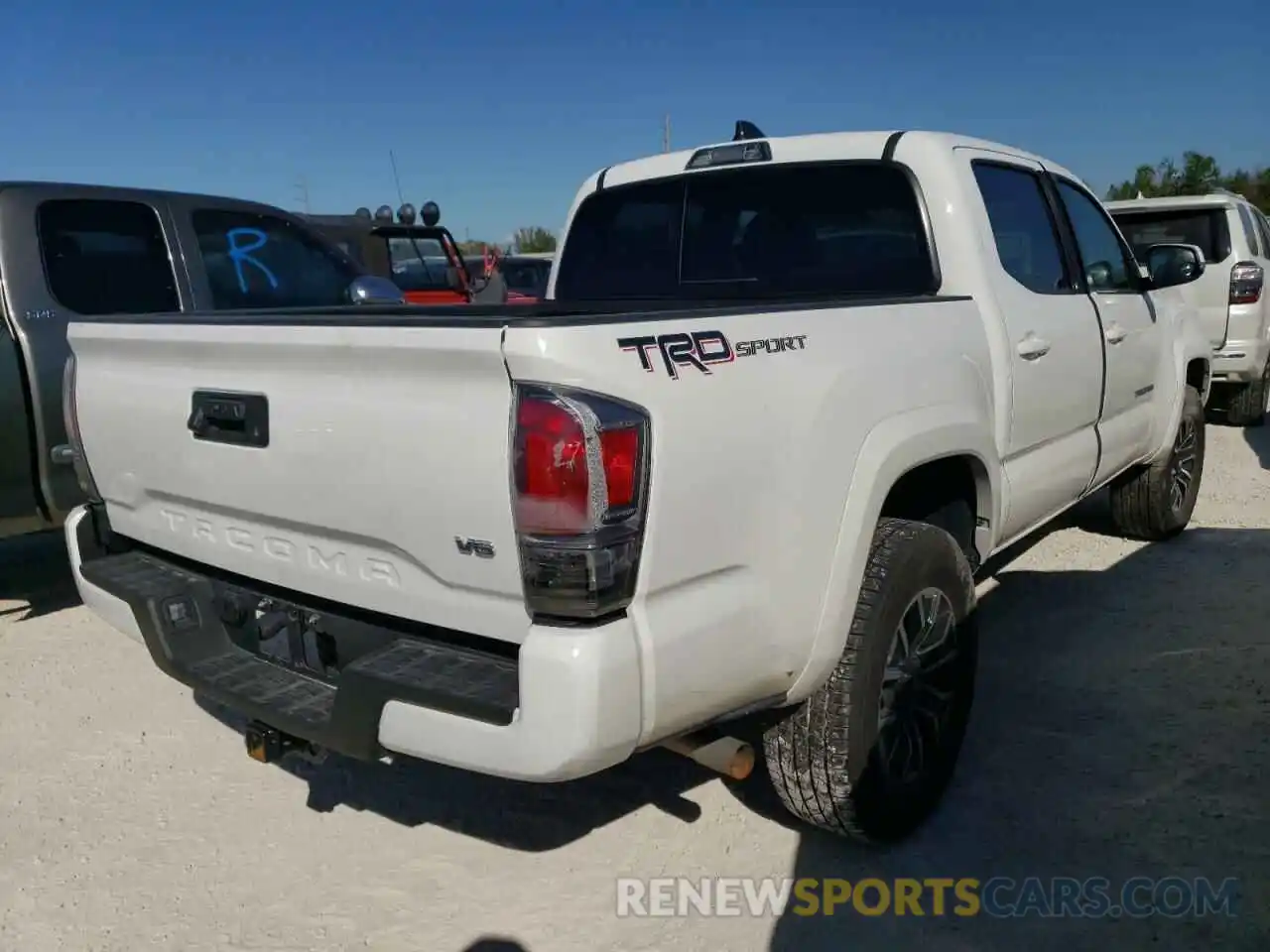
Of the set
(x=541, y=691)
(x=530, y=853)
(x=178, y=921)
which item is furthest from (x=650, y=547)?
(x=178, y=921)

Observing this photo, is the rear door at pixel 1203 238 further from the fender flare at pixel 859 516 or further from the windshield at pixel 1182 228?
the fender flare at pixel 859 516

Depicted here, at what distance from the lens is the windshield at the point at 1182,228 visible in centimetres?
855

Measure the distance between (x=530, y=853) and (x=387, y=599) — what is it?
108cm

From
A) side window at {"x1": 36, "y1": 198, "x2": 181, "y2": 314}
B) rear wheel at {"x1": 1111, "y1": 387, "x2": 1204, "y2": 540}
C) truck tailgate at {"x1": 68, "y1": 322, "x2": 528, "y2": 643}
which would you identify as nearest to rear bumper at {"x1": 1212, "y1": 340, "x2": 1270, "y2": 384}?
rear wheel at {"x1": 1111, "y1": 387, "x2": 1204, "y2": 540}

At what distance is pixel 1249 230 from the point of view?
28.8 feet

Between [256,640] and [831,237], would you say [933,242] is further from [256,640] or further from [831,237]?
[256,640]

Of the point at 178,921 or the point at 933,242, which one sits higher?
the point at 933,242

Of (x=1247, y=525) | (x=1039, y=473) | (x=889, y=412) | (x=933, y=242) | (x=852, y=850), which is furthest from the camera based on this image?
(x=1247, y=525)

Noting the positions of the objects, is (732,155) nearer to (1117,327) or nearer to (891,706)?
(1117,327)

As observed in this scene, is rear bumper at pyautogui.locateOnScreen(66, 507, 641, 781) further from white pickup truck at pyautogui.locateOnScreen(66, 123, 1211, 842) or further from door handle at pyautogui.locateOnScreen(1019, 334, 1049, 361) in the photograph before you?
door handle at pyautogui.locateOnScreen(1019, 334, 1049, 361)

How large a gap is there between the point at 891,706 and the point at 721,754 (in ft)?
1.99

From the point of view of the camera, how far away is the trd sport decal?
6.47 ft

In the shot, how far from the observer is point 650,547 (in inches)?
76.8

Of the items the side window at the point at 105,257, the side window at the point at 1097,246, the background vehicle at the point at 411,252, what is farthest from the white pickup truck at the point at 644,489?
the background vehicle at the point at 411,252
